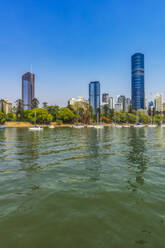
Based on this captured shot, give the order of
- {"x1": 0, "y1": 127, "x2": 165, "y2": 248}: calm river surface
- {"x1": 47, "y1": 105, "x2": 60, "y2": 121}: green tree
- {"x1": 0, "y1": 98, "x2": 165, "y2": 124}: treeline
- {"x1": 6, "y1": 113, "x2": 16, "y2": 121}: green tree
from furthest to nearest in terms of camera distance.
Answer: {"x1": 47, "y1": 105, "x2": 60, "y2": 121}: green tree, {"x1": 6, "y1": 113, "x2": 16, "y2": 121}: green tree, {"x1": 0, "y1": 98, "x2": 165, "y2": 124}: treeline, {"x1": 0, "y1": 127, "x2": 165, "y2": 248}: calm river surface

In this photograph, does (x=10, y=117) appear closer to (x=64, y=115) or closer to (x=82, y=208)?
(x=64, y=115)

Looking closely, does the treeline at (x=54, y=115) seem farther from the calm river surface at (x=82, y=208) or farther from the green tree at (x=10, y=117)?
the calm river surface at (x=82, y=208)

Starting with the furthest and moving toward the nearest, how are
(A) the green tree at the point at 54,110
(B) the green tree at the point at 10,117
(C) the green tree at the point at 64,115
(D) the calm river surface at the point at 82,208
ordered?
(A) the green tree at the point at 54,110
(C) the green tree at the point at 64,115
(B) the green tree at the point at 10,117
(D) the calm river surface at the point at 82,208

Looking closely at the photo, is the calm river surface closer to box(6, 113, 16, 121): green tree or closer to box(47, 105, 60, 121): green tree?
box(6, 113, 16, 121): green tree

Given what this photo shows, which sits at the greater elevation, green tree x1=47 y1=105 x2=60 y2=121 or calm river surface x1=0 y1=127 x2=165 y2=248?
green tree x1=47 y1=105 x2=60 y2=121

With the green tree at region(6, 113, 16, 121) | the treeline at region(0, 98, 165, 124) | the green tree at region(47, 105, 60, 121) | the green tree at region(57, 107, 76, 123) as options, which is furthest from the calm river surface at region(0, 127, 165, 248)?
the green tree at region(47, 105, 60, 121)

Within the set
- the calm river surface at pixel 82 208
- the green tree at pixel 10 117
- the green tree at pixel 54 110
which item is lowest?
the calm river surface at pixel 82 208

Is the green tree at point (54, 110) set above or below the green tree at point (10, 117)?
above

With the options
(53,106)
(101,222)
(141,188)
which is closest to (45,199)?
(101,222)

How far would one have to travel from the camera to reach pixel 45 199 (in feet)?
29.1

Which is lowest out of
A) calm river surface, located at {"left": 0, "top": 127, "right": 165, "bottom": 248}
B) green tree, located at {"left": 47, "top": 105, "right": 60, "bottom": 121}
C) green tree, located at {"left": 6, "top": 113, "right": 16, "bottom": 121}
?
calm river surface, located at {"left": 0, "top": 127, "right": 165, "bottom": 248}

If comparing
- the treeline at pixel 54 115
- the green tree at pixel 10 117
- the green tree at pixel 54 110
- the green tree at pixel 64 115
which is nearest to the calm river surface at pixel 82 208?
the treeline at pixel 54 115

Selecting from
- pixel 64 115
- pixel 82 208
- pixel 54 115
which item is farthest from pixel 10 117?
pixel 82 208

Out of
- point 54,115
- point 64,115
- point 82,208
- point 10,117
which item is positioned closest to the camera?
point 82,208
